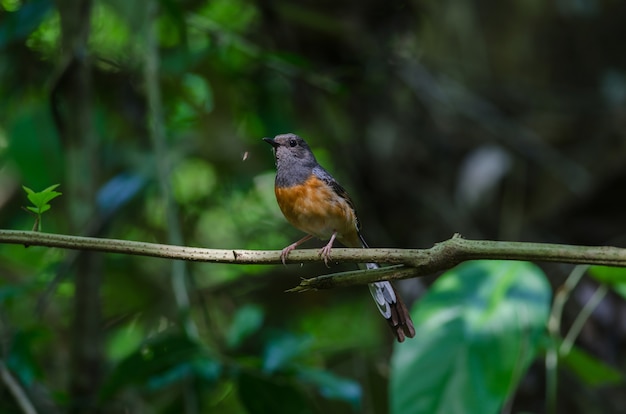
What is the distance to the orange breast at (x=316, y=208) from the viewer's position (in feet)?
10.6

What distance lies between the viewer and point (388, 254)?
185 cm

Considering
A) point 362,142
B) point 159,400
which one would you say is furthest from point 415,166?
point 159,400

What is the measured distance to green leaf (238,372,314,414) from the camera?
3.40 m

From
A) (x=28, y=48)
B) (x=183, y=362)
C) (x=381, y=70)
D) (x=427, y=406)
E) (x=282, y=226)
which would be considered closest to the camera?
(x=427, y=406)

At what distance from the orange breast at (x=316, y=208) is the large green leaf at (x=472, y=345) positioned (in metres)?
0.49

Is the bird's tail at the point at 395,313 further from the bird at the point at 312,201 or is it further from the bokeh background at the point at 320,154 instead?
the bokeh background at the point at 320,154

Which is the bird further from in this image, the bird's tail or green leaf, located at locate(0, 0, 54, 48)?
green leaf, located at locate(0, 0, 54, 48)

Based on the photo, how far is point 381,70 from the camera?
5.19 m

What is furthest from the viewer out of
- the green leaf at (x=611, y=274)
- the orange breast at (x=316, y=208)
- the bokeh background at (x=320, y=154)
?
the bokeh background at (x=320, y=154)

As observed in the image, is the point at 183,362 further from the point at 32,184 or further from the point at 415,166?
the point at 415,166

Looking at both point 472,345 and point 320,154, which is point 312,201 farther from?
point 320,154

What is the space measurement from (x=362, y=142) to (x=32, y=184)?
2214 millimetres

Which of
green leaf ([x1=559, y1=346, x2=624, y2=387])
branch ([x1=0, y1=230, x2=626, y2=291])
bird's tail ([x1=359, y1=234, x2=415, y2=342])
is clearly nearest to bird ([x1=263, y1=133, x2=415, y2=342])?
bird's tail ([x1=359, y1=234, x2=415, y2=342])

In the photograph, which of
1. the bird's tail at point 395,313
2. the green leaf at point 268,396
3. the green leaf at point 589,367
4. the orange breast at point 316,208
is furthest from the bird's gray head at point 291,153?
the green leaf at point 589,367
